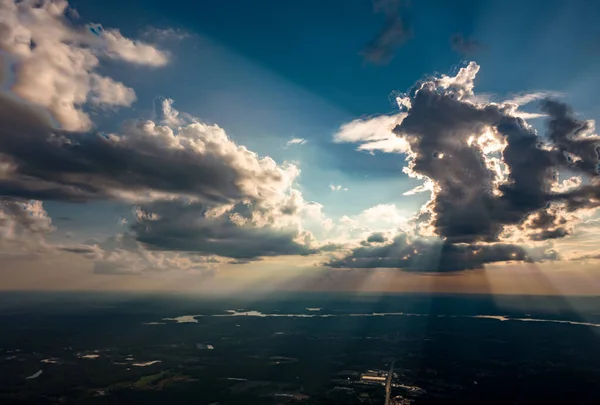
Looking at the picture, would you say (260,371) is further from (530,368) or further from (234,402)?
(530,368)

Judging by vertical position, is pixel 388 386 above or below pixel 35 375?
above

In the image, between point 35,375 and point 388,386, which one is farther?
point 35,375

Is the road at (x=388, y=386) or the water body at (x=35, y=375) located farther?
the water body at (x=35, y=375)

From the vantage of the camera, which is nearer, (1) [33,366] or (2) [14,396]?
(2) [14,396]

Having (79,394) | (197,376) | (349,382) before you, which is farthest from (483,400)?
(79,394)

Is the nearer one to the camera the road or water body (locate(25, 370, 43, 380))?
the road

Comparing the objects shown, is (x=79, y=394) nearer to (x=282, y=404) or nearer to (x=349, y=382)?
(x=282, y=404)

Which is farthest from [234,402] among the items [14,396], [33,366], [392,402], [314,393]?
[33,366]

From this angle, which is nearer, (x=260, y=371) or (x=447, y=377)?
(x=447, y=377)

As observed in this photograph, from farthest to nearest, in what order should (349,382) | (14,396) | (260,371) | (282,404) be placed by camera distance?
(260,371)
(349,382)
(14,396)
(282,404)

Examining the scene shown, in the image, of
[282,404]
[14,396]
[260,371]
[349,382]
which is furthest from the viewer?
[260,371]
